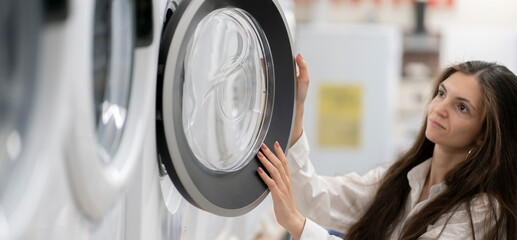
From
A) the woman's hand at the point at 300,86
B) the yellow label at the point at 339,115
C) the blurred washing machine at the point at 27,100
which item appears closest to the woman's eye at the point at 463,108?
the woman's hand at the point at 300,86

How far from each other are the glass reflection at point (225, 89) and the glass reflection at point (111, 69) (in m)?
0.20

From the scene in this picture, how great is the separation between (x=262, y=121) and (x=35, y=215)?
3.01 feet

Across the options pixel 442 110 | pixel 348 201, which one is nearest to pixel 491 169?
pixel 442 110

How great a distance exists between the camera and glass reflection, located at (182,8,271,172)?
1298 mm

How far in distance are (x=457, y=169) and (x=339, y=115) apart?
3355mm

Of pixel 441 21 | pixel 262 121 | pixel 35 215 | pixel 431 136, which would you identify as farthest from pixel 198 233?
pixel 441 21

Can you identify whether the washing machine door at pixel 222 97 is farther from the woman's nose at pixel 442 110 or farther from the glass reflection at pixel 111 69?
the woman's nose at pixel 442 110

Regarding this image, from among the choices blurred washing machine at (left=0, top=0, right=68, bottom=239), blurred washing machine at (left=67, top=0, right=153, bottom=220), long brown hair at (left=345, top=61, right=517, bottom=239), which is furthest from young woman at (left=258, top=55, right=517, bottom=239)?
blurred washing machine at (left=0, top=0, right=68, bottom=239)

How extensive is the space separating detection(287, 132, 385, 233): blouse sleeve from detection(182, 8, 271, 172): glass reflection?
1.09 ft

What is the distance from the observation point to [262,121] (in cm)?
158

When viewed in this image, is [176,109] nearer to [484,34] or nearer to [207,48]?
[207,48]

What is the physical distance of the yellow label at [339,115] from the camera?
5.12 m

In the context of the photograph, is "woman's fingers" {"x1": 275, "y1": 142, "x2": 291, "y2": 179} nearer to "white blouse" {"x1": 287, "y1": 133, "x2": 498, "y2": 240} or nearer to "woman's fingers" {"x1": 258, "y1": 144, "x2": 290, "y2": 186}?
"woman's fingers" {"x1": 258, "y1": 144, "x2": 290, "y2": 186}

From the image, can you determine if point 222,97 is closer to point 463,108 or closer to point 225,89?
point 225,89
